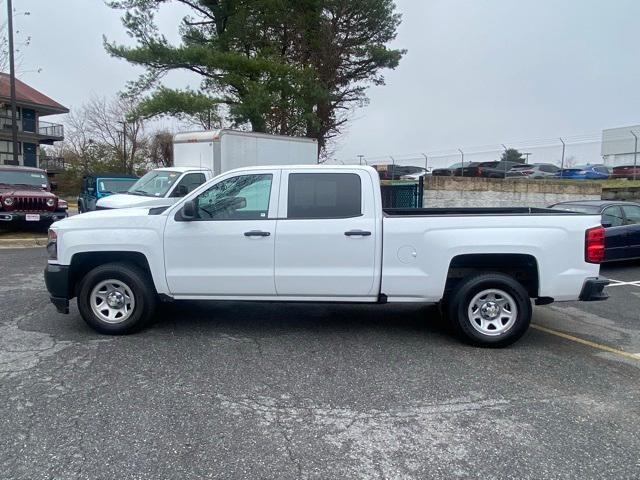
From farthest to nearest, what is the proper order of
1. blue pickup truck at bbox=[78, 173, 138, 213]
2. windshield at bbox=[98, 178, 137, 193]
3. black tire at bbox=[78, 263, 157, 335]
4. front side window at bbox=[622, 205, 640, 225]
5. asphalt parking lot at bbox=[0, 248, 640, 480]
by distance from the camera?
windshield at bbox=[98, 178, 137, 193], blue pickup truck at bbox=[78, 173, 138, 213], front side window at bbox=[622, 205, 640, 225], black tire at bbox=[78, 263, 157, 335], asphalt parking lot at bbox=[0, 248, 640, 480]

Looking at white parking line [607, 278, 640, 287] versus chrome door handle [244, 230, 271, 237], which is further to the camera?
white parking line [607, 278, 640, 287]

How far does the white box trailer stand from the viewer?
13461 millimetres

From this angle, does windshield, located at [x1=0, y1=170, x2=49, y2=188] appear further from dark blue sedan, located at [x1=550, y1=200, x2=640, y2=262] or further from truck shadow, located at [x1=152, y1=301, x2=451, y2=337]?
dark blue sedan, located at [x1=550, y1=200, x2=640, y2=262]

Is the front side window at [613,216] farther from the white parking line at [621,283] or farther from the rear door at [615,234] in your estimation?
the white parking line at [621,283]

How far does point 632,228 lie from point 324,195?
8243mm

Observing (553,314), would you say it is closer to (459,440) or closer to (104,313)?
(459,440)

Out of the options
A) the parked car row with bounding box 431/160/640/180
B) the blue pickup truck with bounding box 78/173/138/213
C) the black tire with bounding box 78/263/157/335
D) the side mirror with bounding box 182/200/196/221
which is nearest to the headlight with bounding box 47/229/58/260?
the black tire with bounding box 78/263/157/335

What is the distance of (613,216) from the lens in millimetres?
10359

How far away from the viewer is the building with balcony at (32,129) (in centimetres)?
3962

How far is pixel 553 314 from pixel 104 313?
19.2 feet

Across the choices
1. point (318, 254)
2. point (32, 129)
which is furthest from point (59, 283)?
point (32, 129)

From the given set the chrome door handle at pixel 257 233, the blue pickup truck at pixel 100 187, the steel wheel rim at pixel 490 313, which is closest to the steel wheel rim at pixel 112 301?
the chrome door handle at pixel 257 233

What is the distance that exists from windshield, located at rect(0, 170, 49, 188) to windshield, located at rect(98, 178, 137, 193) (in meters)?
2.67

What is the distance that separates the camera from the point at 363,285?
5230mm
